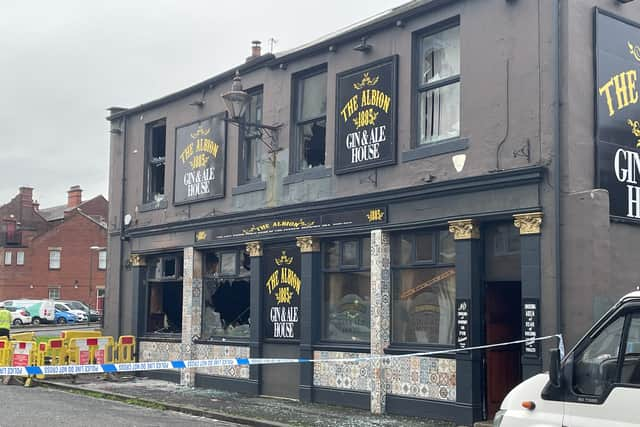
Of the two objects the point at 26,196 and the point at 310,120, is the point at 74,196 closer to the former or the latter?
the point at 26,196

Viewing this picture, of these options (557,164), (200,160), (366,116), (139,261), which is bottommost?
(139,261)

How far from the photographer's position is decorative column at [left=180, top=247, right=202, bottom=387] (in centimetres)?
1917

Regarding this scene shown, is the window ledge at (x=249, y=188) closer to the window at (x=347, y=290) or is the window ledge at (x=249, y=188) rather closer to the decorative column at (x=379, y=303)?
the window at (x=347, y=290)

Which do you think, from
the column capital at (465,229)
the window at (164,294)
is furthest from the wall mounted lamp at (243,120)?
the column capital at (465,229)

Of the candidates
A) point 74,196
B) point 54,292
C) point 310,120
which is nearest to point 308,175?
point 310,120

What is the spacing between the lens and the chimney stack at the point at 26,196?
235ft

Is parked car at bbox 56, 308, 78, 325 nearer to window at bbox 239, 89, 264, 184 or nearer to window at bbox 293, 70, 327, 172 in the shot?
window at bbox 239, 89, 264, 184

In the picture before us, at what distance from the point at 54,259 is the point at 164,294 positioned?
4713 centimetres

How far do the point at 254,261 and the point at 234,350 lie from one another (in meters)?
2.06

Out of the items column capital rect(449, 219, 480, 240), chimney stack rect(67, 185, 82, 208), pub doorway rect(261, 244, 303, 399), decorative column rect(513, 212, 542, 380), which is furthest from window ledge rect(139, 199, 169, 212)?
chimney stack rect(67, 185, 82, 208)

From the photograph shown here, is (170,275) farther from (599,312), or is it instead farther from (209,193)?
(599,312)

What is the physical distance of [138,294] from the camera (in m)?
21.4

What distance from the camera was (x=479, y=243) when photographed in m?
13.1

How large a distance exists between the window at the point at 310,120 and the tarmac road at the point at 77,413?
5.45 meters
